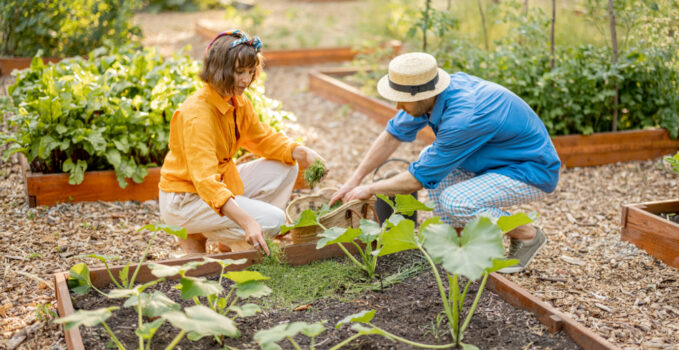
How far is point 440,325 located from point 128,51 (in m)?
4.01

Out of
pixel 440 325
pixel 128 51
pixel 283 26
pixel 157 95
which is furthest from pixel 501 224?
pixel 283 26

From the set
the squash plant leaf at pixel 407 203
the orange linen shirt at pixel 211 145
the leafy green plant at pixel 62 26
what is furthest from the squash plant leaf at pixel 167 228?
the leafy green plant at pixel 62 26

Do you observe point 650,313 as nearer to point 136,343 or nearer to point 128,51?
point 136,343

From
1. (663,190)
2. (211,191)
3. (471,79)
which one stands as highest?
(471,79)

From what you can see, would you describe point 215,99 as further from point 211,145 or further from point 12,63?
point 12,63

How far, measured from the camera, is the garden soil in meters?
2.71

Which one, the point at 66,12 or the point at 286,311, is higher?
the point at 66,12

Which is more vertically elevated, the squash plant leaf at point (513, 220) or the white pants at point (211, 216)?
the squash plant leaf at point (513, 220)

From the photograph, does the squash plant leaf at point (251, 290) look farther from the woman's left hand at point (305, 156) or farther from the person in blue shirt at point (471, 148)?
the woman's left hand at point (305, 156)

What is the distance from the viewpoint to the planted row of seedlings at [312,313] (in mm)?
1996

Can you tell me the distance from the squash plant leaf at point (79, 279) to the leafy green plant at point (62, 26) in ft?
12.9

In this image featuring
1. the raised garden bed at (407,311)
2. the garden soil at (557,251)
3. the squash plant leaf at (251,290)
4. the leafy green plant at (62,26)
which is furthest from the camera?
the leafy green plant at (62,26)

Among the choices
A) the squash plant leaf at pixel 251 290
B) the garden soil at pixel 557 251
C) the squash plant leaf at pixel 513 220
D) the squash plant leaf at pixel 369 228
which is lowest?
the garden soil at pixel 557 251

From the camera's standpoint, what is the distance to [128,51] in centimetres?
541
